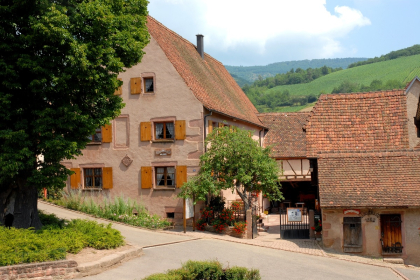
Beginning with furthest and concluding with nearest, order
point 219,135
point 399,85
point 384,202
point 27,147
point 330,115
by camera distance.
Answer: point 399,85, point 330,115, point 219,135, point 384,202, point 27,147

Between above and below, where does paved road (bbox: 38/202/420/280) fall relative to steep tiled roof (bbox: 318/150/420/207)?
below

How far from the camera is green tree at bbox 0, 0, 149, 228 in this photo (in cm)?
1434

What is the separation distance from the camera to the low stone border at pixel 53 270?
1207cm

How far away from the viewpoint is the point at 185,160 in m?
23.2

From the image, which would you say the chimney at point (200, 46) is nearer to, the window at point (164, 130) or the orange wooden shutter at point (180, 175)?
the window at point (164, 130)

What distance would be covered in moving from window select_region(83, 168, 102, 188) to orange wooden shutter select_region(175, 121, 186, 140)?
14.8ft

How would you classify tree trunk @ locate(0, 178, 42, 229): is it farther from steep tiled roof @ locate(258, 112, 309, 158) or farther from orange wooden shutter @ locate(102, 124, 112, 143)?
steep tiled roof @ locate(258, 112, 309, 158)

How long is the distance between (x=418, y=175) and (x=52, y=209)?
53.1ft

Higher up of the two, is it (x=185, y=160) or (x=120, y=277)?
(x=185, y=160)

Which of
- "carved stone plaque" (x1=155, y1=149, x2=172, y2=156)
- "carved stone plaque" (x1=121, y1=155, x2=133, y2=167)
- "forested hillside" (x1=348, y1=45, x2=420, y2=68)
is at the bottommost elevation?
"carved stone plaque" (x1=121, y1=155, x2=133, y2=167)

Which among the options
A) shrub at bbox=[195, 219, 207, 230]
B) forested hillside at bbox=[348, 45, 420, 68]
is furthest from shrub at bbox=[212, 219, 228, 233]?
→ forested hillside at bbox=[348, 45, 420, 68]

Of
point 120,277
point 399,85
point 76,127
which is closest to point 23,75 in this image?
point 76,127

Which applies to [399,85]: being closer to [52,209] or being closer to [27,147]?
[52,209]

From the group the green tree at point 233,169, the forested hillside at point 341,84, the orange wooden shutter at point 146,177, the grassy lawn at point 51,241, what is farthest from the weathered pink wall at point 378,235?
the forested hillside at point 341,84
